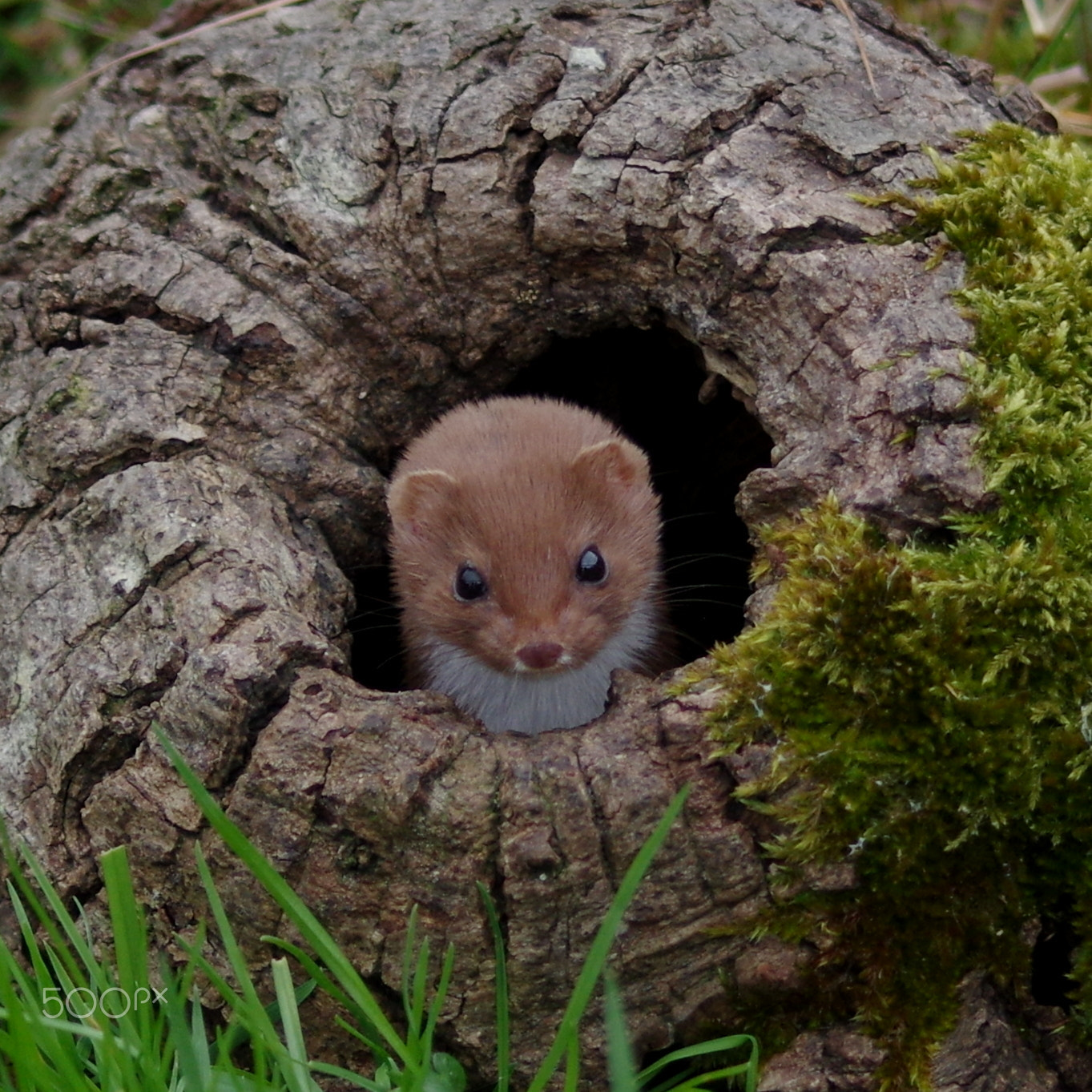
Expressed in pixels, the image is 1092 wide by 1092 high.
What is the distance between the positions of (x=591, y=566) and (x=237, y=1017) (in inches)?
73.6

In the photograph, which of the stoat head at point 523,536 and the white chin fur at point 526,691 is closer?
the stoat head at point 523,536

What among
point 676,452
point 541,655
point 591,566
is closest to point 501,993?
point 541,655

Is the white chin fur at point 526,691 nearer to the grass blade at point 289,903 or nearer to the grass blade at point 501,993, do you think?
the grass blade at point 501,993

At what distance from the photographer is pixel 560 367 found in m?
5.78

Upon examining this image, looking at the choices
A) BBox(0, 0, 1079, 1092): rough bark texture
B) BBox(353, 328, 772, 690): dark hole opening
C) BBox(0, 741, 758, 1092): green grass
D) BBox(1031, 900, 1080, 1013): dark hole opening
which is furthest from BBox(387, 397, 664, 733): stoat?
BBox(1031, 900, 1080, 1013): dark hole opening

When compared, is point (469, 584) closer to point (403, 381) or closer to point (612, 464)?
point (612, 464)

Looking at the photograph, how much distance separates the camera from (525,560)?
13.0 ft

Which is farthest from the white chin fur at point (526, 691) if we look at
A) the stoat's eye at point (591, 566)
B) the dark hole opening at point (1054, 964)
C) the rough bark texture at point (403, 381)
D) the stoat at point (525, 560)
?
the dark hole opening at point (1054, 964)

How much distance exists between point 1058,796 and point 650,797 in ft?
3.26

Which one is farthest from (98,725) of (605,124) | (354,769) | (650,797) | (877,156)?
(877,156)

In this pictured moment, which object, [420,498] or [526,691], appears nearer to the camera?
[420,498]

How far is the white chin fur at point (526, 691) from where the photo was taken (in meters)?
4.53

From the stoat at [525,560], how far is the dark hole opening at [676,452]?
68 centimetres

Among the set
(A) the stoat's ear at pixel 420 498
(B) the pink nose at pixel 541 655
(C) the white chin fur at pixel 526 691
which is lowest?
(C) the white chin fur at pixel 526 691
